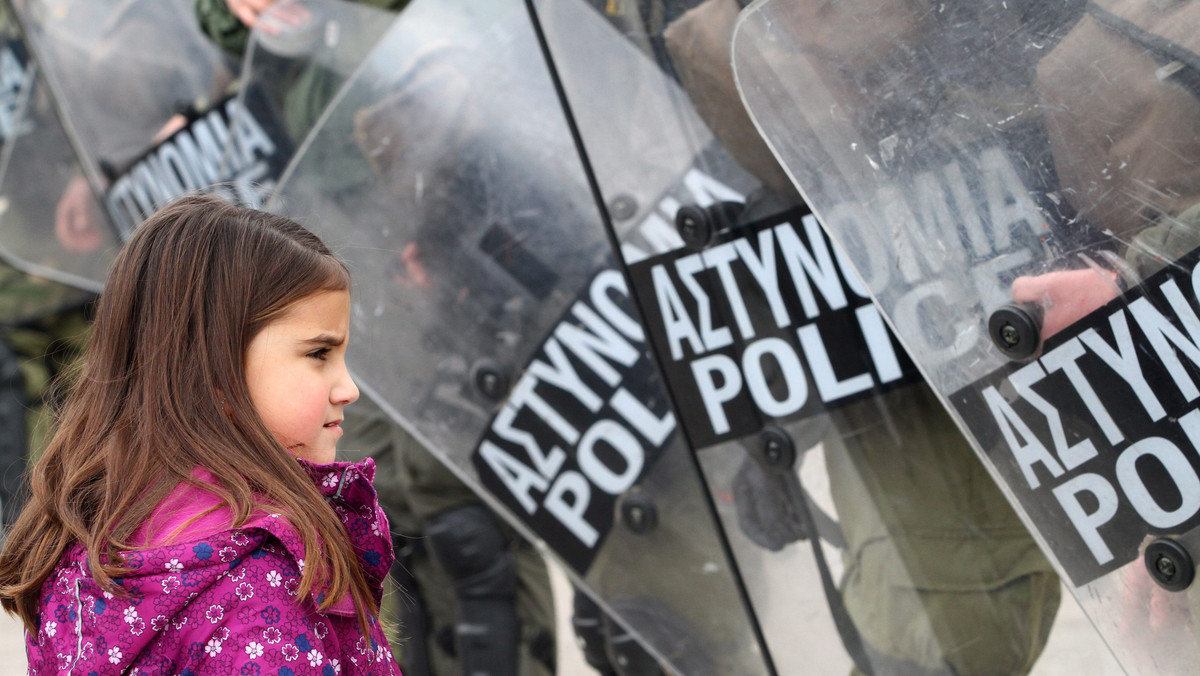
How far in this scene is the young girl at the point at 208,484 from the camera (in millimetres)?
756

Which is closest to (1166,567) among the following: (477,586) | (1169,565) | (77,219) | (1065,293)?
(1169,565)

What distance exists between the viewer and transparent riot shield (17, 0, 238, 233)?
244cm

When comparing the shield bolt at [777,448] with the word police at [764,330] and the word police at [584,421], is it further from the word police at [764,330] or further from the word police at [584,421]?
the word police at [584,421]

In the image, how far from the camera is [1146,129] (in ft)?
2.66

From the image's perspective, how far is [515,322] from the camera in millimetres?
1574

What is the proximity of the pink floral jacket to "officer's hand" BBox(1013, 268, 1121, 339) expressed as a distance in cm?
55

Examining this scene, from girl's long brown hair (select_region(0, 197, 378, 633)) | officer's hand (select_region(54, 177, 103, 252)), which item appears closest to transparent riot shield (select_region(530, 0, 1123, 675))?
girl's long brown hair (select_region(0, 197, 378, 633))

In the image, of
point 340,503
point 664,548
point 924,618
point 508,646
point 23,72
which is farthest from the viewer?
point 23,72

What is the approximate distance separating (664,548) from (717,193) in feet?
1.62

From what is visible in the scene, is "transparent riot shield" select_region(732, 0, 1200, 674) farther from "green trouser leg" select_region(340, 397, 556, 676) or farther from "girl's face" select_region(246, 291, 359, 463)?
"green trouser leg" select_region(340, 397, 556, 676)

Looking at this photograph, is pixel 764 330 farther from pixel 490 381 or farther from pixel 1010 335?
pixel 490 381

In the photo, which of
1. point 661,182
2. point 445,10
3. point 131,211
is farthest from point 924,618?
point 131,211

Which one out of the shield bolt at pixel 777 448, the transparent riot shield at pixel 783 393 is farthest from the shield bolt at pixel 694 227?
the shield bolt at pixel 777 448

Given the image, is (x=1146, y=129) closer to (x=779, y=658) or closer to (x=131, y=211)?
(x=779, y=658)
